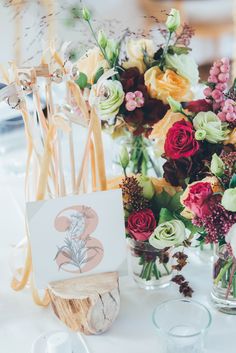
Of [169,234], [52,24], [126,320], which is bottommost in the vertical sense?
[126,320]

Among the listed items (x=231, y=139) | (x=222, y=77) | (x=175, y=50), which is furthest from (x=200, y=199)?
(x=175, y=50)

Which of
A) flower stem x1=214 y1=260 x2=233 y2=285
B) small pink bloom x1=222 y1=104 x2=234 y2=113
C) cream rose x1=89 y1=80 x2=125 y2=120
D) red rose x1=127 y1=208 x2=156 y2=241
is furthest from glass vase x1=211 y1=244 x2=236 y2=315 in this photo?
cream rose x1=89 y1=80 x2=125 y2=120

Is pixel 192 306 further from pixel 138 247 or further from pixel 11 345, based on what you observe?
pixel 11 345

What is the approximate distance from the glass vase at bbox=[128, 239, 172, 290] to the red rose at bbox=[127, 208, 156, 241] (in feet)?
0.17

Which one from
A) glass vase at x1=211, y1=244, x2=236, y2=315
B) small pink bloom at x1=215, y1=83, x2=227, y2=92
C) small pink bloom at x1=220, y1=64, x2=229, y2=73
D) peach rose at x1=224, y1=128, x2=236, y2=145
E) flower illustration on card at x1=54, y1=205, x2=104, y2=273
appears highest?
small pink bloom at x1=220, y1=64, x2=229, y2=73

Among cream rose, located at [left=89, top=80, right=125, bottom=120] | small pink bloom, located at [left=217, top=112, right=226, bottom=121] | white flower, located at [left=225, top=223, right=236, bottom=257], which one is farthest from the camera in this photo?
cream rose, located at [left=89, top=80, right=125, bottom=120]

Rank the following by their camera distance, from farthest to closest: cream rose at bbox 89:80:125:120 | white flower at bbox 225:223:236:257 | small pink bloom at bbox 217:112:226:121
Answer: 1. cream rose at bbox 89:80:125:120
2. small pink bloom at bbox 217:112:226:121
3. white flower at bbox 225:223:236:257

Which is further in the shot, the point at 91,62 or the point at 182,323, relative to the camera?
the point at 91,62

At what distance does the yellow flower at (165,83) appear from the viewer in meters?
1.01

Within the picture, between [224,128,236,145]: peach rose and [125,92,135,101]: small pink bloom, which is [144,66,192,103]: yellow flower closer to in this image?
[125,92,135,101]: small pink bloom

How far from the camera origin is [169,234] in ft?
2.87

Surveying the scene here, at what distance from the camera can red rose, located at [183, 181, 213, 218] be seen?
80cm

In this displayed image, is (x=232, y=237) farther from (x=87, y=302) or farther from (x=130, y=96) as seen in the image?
(x=130, y=96)

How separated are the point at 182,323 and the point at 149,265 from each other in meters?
0.15
